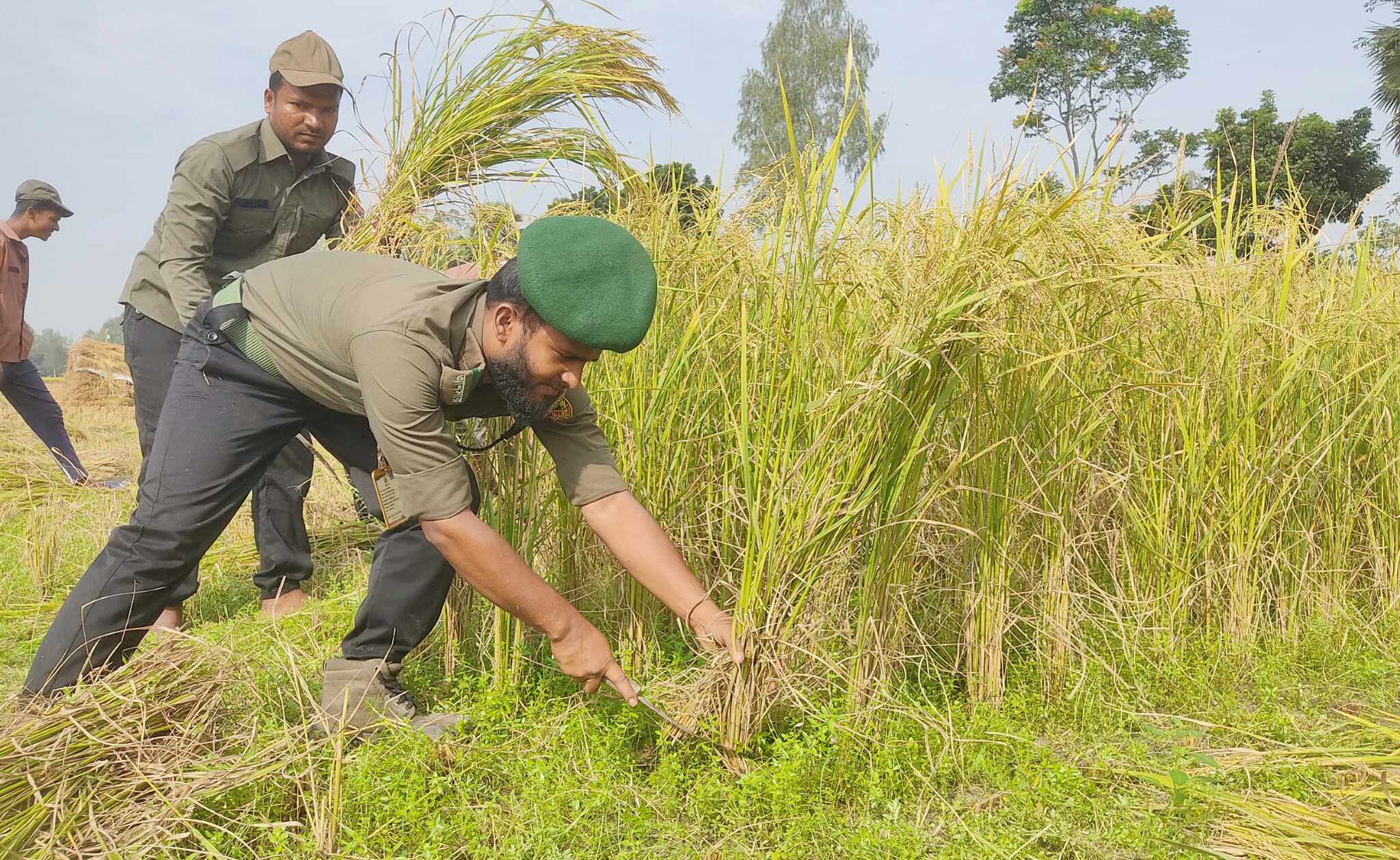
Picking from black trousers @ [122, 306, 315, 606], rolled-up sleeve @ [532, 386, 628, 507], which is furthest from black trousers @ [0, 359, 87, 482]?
rolled-up sleeve @ [532, 386, 628, 507]

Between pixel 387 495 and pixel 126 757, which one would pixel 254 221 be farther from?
pixel 126 757

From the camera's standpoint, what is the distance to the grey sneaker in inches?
92.2

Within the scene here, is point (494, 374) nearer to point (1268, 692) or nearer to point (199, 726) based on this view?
point (199, 726)

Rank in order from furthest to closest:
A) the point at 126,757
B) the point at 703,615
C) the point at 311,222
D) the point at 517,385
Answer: the point at 311,222, the point at 703,615, the point at 517,385, the point at 126,757

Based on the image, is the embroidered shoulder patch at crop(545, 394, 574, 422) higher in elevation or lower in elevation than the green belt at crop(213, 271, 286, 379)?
lower

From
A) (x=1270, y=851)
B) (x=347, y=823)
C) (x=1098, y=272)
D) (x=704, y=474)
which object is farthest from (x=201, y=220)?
(x=1270, y=851)

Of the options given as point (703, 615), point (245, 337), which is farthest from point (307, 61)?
point (703, 615)

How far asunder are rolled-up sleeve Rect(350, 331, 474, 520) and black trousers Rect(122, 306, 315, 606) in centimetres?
163

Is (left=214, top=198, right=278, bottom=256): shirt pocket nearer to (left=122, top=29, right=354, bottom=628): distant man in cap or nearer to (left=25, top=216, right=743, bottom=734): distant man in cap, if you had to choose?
(left=122, top=29, right=354, bottom=628): distant man in cap

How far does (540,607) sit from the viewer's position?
1966 millimetres

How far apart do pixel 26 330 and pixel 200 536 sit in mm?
4520

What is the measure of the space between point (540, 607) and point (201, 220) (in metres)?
2.05

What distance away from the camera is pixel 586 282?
6.20 ft

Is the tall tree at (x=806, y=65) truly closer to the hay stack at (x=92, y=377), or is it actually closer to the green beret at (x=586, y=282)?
the hay stack at (x=92, y=377)
